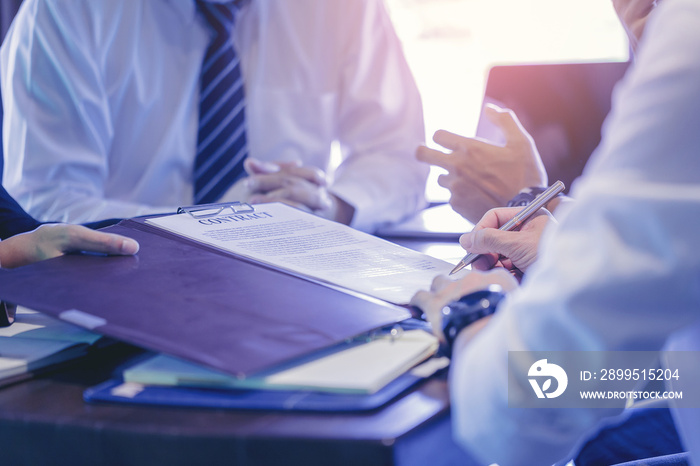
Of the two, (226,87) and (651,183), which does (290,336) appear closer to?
(651,183)

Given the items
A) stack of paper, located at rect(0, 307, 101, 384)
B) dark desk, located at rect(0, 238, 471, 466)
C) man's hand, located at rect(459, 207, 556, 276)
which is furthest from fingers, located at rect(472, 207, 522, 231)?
stack of paper, located at rect(0, 307, 101, 384)

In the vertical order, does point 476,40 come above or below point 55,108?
above

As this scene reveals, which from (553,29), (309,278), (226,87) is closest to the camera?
(309,278)


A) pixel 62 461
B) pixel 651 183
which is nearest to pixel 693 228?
pixel 651 183

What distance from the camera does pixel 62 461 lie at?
0.40m

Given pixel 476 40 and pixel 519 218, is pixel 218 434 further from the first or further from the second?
pixel 476 40

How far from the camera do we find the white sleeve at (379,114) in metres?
1.45

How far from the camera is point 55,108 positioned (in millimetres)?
A: 1339

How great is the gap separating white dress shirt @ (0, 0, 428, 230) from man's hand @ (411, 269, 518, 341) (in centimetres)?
75

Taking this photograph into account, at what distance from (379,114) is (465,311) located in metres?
1.14

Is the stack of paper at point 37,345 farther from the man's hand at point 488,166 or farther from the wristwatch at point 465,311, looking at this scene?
the man's hand at point 488,166

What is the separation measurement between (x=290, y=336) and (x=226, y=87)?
114 centimetres

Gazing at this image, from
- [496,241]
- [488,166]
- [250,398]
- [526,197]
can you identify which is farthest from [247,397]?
[488,166]

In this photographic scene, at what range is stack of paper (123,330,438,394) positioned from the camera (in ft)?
1.31
